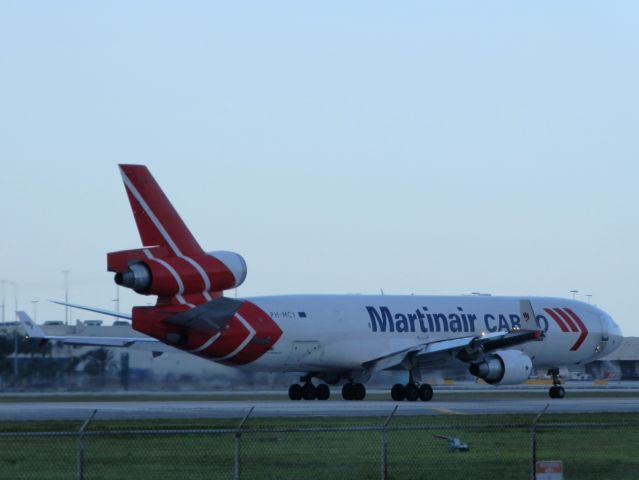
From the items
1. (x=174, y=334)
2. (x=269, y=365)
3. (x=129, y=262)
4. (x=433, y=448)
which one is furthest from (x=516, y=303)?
(x=433, y=448)

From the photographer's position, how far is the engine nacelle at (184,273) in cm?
3716

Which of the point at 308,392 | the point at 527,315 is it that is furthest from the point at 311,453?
the point at 527,315

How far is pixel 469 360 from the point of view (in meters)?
48.6

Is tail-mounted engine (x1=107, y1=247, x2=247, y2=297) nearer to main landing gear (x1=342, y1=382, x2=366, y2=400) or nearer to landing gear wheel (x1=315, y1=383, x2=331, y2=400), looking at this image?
landing gear wheel (x1=315, y1=383, x2=331, y2=400)

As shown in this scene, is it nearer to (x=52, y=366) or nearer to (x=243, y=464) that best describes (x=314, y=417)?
(x=243, y=464)

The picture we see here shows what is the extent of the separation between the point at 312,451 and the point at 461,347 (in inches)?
856

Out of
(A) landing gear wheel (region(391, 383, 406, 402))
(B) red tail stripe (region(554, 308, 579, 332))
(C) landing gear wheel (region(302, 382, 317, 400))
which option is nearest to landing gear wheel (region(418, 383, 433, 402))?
(A) landing gear wheel (region(391, 383, 406, 402))

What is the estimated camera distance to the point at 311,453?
26.1 meters

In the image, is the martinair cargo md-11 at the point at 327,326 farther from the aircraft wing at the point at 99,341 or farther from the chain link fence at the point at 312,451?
the chain link fence at the point at 312,451

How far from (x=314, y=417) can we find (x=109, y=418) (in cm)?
556

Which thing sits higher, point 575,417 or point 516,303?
point 516,303

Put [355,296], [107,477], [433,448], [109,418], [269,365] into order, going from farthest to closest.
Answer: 1. [355,296]
2. [269,365]
3. [109,418]
4. [433,448]
5. [107,477]

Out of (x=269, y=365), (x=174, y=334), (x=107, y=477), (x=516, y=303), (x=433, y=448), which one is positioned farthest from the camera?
(x=516, y=303)

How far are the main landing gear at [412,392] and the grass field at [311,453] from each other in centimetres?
1452
